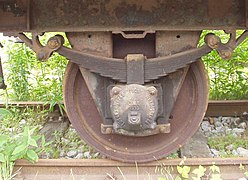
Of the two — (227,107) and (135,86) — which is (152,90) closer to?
(135,86)

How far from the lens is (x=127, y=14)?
2.91 metres

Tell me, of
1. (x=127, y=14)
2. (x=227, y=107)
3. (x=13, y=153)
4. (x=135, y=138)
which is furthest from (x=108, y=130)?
(x=227, y=107)

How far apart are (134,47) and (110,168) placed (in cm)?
85

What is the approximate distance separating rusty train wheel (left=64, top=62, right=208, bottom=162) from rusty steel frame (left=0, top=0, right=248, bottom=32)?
336mm

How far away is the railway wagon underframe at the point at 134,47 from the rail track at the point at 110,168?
7 cm

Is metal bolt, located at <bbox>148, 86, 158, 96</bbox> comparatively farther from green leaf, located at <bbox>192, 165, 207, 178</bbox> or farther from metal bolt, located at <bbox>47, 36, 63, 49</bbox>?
metal bolt, located at <bbox>47, 36, 63, 49</bbox>

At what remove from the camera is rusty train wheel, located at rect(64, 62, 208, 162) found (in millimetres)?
3145

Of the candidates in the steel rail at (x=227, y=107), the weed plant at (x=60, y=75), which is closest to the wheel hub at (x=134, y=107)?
the steel rail at (x=227, y=107)

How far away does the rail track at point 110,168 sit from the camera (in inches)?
122

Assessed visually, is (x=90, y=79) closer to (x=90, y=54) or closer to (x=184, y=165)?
(x=90, y=54)

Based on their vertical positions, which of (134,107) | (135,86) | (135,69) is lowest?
(134,107)

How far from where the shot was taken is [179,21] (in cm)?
290

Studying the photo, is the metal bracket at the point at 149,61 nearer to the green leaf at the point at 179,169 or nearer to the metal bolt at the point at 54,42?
the metal bolt at the point at 54,42

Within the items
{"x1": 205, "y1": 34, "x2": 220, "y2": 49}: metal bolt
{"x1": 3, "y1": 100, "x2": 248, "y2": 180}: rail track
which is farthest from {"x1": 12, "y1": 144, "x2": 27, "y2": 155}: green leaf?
{"x1": 205, "y1": 34, "x2": 220, "y2": 49}: metal bolt
